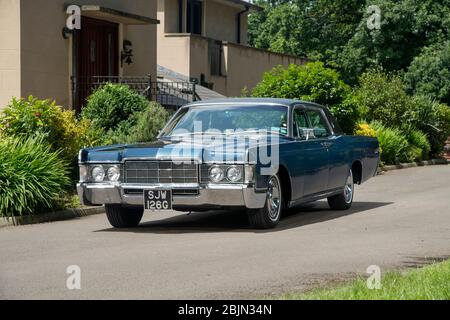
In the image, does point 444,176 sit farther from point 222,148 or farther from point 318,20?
point 318,20

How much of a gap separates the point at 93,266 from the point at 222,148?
10.6 feet

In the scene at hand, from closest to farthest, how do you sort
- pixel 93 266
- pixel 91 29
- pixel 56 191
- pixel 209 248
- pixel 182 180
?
→ pixel 93 266 → pixel 209 248 → pixel 182 180 → pixel 56 191 → pixel 91 29

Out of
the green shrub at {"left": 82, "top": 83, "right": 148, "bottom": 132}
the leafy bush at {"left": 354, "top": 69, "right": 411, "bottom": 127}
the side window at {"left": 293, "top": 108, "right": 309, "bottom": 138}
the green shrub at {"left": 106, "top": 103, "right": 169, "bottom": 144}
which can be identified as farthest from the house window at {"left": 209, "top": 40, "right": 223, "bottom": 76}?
the side window at {"left": 293, "top": 108, "right": 309, "bottom": 138}

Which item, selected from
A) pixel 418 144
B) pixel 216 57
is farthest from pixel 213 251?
pixel 216 57

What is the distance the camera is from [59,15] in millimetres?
23203

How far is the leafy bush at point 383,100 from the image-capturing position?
3181cm

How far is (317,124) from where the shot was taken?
52.1 feet

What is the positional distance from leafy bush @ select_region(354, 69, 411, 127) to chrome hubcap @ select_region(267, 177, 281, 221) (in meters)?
18.5

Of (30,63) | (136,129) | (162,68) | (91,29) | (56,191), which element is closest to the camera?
(56,191)

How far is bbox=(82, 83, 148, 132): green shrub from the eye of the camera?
22031mm

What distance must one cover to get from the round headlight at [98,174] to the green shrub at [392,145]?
52.7ft

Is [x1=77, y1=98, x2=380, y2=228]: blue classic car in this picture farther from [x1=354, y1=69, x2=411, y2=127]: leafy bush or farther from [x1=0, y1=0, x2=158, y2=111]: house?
[x1=354, y1=69, x2=411, y2=127]: leafy bush

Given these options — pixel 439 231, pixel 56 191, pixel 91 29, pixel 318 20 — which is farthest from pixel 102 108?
pixel 318 20

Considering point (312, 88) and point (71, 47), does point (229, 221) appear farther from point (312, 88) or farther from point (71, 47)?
point (312, 88)
